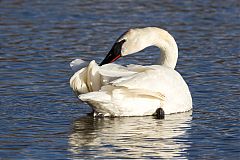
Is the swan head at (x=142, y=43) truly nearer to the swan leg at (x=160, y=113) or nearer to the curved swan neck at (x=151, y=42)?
the curved swan neck at (x=151, y=42)

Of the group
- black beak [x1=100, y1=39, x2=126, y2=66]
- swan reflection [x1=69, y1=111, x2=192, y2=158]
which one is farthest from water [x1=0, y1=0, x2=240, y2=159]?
black beak [x1=100, y1=39, x2=126, y2=66]

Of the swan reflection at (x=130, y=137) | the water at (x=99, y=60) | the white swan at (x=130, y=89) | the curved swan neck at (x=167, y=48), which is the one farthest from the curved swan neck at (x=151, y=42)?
the swan reflection at (x=130, y=137)

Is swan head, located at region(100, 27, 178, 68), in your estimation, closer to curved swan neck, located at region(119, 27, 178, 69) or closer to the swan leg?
curved swan neck, located at region(119, 27, 178, 69)

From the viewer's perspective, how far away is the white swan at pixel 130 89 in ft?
36.0

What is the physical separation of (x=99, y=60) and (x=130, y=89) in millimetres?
3984

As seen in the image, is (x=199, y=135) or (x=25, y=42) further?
(x=25, y=42)

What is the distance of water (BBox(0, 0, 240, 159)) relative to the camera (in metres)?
9.79

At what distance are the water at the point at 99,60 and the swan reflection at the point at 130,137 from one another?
10mm

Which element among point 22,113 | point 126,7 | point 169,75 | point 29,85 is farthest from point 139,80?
point 126,7

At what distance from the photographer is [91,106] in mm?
11336

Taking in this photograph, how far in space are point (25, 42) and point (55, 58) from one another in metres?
1.35

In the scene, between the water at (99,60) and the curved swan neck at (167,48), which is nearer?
the water at (99,60)

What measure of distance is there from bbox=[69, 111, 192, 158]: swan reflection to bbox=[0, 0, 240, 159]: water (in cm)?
1

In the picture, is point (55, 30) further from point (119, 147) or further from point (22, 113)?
point (119, 147)
